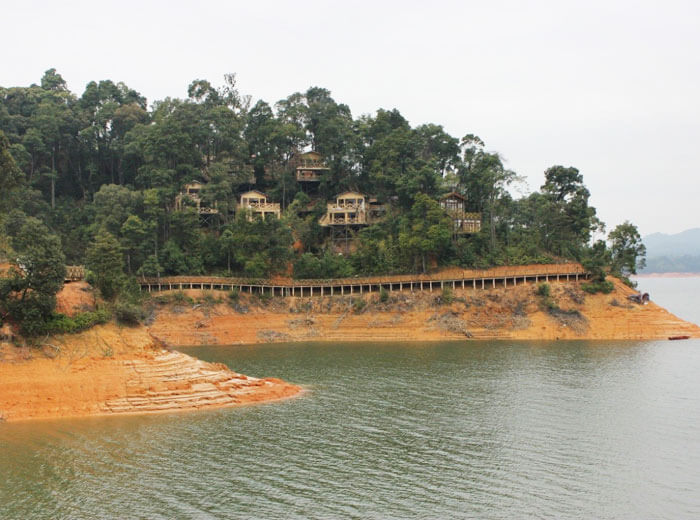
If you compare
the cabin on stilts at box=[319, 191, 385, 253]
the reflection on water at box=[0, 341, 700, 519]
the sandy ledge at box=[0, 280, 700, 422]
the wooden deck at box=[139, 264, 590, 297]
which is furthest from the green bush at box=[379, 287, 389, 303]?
the reflection on water at box=[0, 341, 700, 519]

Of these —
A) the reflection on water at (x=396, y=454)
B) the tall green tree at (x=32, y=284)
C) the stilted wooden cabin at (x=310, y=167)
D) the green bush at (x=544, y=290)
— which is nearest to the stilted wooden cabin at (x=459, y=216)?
the green bush at (x=544, y=290)

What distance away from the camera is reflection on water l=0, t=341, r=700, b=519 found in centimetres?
2923

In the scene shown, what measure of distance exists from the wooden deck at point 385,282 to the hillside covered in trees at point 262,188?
1.91 meters

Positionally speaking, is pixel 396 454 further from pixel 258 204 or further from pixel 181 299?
pixel 258 204

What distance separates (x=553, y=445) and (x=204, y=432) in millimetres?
19677

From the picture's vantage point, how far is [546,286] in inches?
3280

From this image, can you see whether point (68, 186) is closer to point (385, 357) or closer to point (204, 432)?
point (385, 357)

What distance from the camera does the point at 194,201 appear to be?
97.6m

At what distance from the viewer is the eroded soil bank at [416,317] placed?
259 feet

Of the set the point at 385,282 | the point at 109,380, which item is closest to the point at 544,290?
the point at 385,282

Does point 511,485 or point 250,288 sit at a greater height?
point 250,288

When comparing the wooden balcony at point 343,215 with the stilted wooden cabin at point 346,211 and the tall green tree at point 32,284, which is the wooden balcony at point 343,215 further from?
the tall green tree at point 32,284

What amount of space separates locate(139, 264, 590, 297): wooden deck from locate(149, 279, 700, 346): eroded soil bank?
1501mm

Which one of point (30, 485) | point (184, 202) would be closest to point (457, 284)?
point (184, 202)
